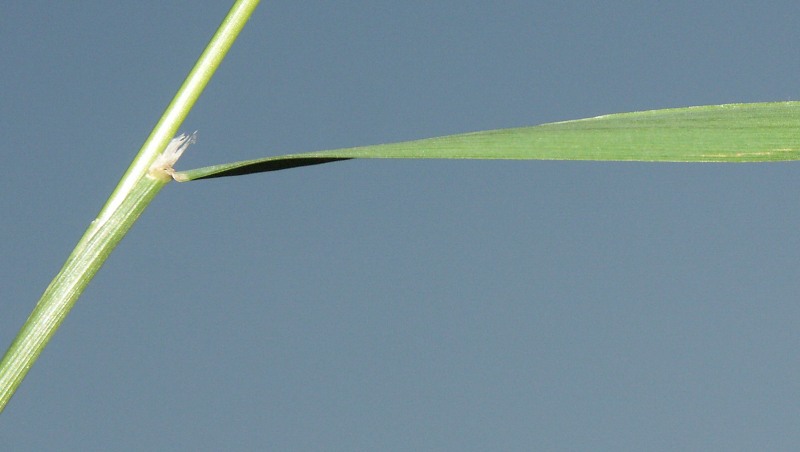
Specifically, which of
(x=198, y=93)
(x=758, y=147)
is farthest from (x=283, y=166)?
(x=758, y=147)

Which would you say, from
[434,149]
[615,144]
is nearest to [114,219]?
[434,149]

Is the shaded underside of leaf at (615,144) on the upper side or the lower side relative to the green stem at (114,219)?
upper

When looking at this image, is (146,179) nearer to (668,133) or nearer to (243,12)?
(243,12)

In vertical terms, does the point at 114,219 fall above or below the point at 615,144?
below

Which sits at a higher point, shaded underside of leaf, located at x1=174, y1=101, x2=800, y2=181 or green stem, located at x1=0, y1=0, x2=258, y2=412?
shaded underside of leaf, located at x1=174, y1=101, x2=800, y2=181

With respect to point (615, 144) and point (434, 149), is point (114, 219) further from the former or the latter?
point (615, 144)
